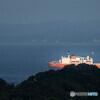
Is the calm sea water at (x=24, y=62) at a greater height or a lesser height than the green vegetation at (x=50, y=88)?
greater

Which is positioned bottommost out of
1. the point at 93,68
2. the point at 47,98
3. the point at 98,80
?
the point at 47,98

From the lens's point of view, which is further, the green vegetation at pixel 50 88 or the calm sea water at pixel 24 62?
the calm sea water at pixel 24 62

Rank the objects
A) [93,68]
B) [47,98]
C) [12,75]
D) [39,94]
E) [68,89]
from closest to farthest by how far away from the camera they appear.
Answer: [47,98] < [39,94] < [68,89] < [93,68] < [12,75]

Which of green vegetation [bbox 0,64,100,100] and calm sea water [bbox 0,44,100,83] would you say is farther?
calm sea water [bbox 0,44,100,83]

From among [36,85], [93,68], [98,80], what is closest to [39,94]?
[36,85]

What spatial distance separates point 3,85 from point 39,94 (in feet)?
9.75

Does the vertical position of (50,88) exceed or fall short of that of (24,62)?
it falls short

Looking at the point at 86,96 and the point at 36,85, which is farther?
the point at 36,85

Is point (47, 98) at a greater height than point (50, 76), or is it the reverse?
point (50, 76)

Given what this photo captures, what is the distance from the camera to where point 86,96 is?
1870 centimetres

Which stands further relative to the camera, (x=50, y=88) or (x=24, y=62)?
(x=24, y=62)

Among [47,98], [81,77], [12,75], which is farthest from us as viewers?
[12,75]

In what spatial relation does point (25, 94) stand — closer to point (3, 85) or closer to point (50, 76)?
point (3, 85)

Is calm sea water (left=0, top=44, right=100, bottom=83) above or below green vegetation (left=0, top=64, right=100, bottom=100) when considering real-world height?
above
